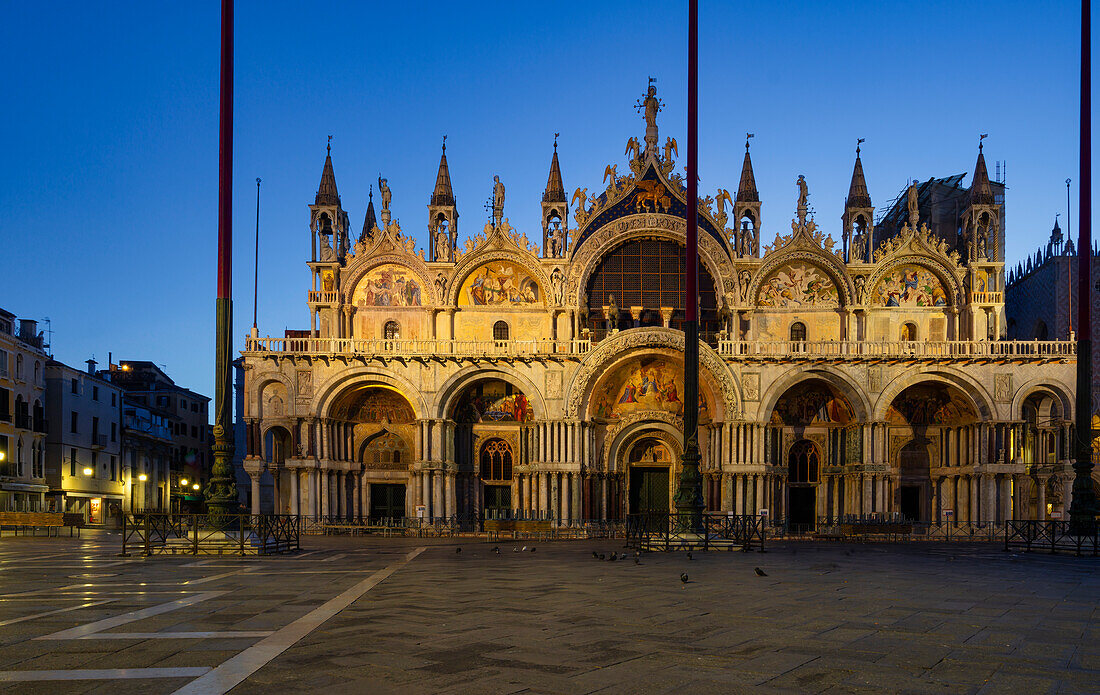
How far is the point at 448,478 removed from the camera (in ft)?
141

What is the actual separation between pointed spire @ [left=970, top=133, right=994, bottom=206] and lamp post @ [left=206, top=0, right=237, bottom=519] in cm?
3543

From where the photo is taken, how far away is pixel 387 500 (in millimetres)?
45844

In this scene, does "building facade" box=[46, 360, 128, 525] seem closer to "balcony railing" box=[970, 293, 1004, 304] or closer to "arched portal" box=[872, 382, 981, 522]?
"arched portal" box=[872, 382, 981, 522]

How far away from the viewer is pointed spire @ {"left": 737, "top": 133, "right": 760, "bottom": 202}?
4538 cm

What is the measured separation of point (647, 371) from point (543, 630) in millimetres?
34373

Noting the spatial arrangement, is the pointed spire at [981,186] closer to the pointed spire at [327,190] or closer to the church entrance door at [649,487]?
the church entrance door at [649,487]

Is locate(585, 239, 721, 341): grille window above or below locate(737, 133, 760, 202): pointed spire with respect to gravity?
below

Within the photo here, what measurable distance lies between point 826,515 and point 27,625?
38.3m

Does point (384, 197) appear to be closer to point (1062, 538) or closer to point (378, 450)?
point (378, 450)

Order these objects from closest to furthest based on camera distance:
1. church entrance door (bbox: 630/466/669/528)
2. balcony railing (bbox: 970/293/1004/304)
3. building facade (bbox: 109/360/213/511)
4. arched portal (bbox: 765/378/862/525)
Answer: arched portal (bbox: 765/378/862/525) → balcony railing (bbox: 970/293/1004/304) → church entrance door (bbox: 630/466/669/528) → building facade (bbox: 109/360/213/511)

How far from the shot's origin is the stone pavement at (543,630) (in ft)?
25.6

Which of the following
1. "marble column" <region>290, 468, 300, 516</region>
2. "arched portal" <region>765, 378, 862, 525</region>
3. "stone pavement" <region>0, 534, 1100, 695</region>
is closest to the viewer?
"stone pavement" <region>0, 534, 1100, 695</region>

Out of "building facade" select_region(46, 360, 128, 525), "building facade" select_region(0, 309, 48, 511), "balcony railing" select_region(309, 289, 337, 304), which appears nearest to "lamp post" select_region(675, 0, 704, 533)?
"balcony railing" select_region(309, 289, 337, 304)

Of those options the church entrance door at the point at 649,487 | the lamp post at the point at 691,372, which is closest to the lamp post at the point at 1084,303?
the lamp post at the point at 691,372
